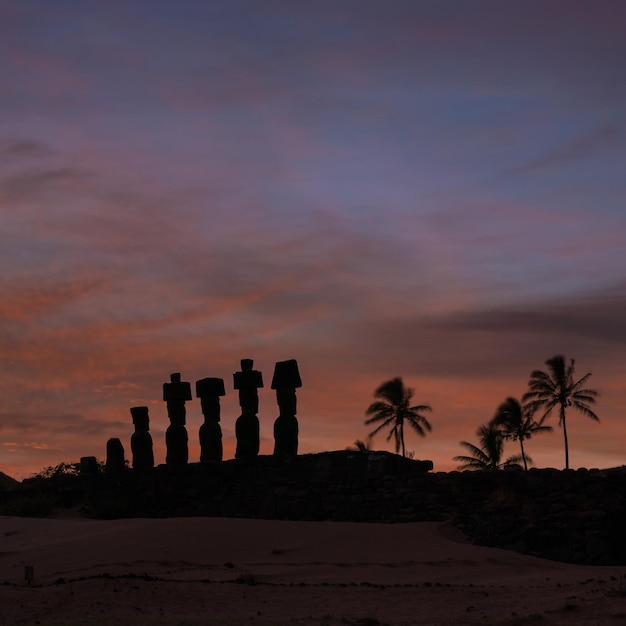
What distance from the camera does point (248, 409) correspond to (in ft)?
83.4

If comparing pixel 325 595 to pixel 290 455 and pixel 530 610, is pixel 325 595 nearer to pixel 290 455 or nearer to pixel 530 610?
pixel 530 610

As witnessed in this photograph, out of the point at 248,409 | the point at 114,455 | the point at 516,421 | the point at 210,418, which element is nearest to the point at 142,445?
the point at 114,455

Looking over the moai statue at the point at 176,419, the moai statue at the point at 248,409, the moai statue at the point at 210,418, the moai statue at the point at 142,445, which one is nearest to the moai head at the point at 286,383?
the moai statue at the point at 248,409

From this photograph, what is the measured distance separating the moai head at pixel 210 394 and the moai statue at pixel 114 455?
3.00 metres

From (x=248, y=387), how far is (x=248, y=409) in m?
0.55

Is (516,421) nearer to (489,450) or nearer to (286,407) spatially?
(489,450)

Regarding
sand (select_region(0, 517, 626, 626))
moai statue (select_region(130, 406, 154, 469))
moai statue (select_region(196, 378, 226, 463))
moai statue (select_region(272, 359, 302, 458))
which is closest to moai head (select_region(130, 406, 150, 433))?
moai statue (select_region(130, 406, 154, 469))

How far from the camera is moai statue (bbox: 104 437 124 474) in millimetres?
28406

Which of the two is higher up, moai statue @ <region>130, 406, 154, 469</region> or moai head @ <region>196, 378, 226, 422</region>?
moai head @ <region>196, 378, 226, 422</region>

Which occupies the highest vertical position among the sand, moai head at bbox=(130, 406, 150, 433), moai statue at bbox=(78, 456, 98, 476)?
moai head at bbox=(130, 406, 150, 433)

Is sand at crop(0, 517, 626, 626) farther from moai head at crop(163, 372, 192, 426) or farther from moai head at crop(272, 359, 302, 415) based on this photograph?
moai head at crop(163, 372, 192, 426)

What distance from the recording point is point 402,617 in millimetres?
11664

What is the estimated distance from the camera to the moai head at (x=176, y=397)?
2819 cm

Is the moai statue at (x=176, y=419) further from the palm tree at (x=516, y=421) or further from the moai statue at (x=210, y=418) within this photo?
the palm tree at (x=516, y=421)
